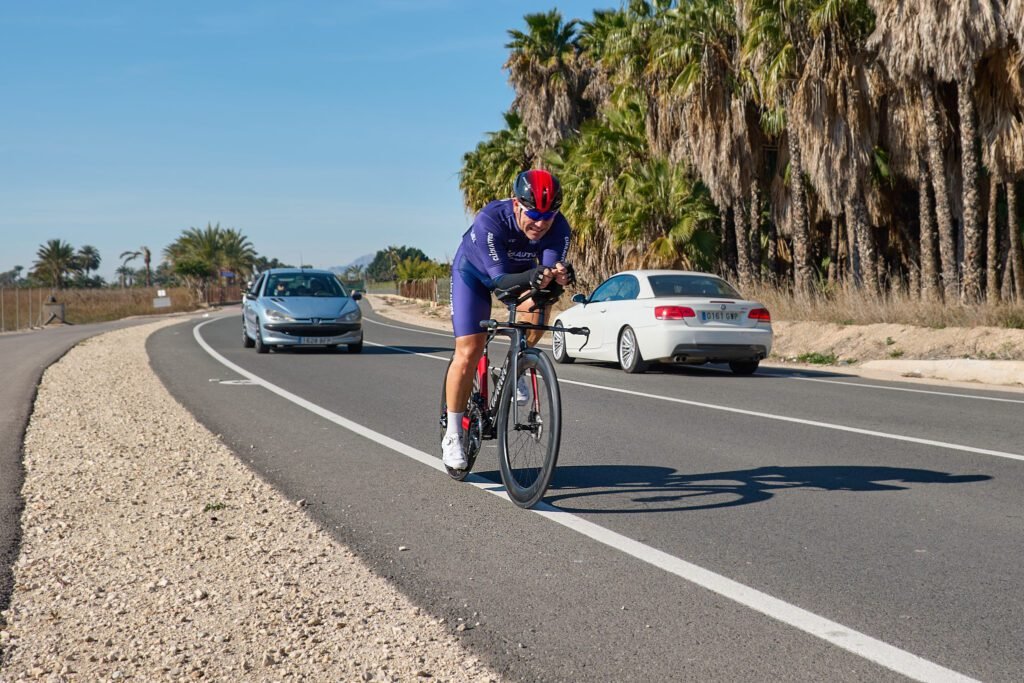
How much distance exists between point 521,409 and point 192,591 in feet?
7.04

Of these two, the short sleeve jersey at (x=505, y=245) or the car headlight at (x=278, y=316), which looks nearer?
the short sleeve jersey at (x=505, y=245)

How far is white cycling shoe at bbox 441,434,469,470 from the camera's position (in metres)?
6.42

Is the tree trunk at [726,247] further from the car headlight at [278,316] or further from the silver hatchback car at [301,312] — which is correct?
the car headlight at [278,316]

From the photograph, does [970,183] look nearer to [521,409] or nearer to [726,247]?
[726,247]

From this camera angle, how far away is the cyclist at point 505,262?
18.4 feet

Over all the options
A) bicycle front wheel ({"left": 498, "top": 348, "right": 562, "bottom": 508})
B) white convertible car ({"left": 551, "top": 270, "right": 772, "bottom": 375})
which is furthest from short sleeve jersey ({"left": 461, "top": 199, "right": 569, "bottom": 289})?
white convertible car ({"left": 551, "top": 270, "right": 772, "bottom": 375})

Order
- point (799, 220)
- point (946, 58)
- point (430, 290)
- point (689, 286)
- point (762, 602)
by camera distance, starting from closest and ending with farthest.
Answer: point (762, 602), point (689, 286), point (946, 58), point (799, 220), point (430, 290)

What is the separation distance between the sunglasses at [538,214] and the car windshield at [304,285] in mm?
14733

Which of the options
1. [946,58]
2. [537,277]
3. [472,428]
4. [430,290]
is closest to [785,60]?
[946,58]

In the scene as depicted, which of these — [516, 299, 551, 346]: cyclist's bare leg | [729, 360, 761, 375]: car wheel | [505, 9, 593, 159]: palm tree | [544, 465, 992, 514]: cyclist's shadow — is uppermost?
[505, 9, 593, 159]: palm tree

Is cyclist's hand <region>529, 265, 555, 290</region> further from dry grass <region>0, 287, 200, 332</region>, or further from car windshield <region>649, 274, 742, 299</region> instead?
dry grass <region>0, 287, 200, 332</region>

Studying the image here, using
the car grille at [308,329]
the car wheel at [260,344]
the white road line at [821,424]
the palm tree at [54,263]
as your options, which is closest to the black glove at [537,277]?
the white road line at [821,424]

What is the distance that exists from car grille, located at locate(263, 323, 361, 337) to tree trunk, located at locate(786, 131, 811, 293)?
39.1ft

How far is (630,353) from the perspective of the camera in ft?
49.8
